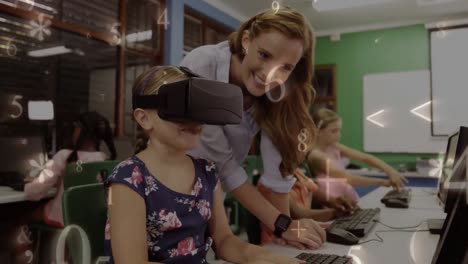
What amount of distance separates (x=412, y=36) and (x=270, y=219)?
4.86 metres

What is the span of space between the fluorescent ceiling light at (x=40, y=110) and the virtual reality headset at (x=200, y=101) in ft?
8.73

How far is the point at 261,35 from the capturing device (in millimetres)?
997

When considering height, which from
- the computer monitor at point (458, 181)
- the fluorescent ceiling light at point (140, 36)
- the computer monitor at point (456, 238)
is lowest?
the computer monitor at point (456, 238)

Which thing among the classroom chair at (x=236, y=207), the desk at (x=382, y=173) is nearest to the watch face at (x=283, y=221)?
the classroom chair at (x=236, y=207)

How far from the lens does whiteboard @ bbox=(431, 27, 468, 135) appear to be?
15.5ft

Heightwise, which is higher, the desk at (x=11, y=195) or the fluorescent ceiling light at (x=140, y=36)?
the fluorescent ceiling light at (x=140, y=36)

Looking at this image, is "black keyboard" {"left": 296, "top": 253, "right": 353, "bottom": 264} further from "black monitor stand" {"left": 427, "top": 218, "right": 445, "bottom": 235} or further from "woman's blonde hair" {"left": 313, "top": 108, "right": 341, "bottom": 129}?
"woman's blonde hair" {"left": 313, "top": 108, "right": 341, "bottom": 129}

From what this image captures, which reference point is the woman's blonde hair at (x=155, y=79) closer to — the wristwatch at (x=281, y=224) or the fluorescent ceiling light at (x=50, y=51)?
the wristwatch at (x=281, y=224)

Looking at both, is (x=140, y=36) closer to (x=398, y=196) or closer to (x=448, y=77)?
(x=398, y=196)

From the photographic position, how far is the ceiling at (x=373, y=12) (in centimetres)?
454

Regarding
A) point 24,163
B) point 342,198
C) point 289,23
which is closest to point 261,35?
point 289,23

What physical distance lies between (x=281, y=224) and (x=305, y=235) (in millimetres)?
69

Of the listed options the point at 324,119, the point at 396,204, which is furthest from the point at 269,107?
the point at 324,119

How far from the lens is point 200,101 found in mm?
690
